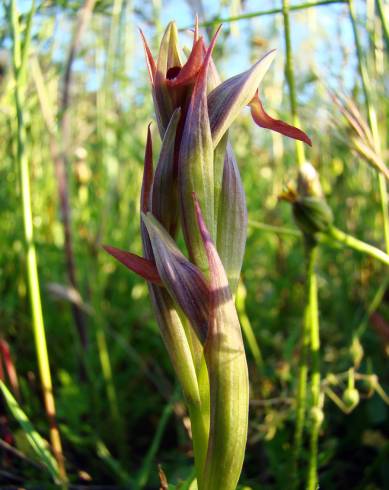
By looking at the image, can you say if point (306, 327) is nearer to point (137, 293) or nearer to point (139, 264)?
point (139, 264)

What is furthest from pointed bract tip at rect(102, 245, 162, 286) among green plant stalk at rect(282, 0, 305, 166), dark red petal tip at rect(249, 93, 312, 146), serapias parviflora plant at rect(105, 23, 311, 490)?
green plant stalk at rect(282, 0, 305, 166)

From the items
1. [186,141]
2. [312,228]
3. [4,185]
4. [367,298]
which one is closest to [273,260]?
[367,298]

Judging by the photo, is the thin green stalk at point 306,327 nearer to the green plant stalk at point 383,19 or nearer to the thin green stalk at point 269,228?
the thin green stalk at point 269,228

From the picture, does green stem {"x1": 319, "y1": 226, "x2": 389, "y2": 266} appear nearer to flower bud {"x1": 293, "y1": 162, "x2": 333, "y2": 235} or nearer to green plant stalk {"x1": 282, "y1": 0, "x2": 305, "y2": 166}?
flower bud {"x1": 293, "y1": 162, "x2": 333, "y2": 235}

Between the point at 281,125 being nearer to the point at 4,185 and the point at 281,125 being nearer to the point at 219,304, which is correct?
the point at 219,304

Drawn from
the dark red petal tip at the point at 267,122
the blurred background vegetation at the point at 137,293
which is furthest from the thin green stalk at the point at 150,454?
the dark red petal tip at the point at 267,122
